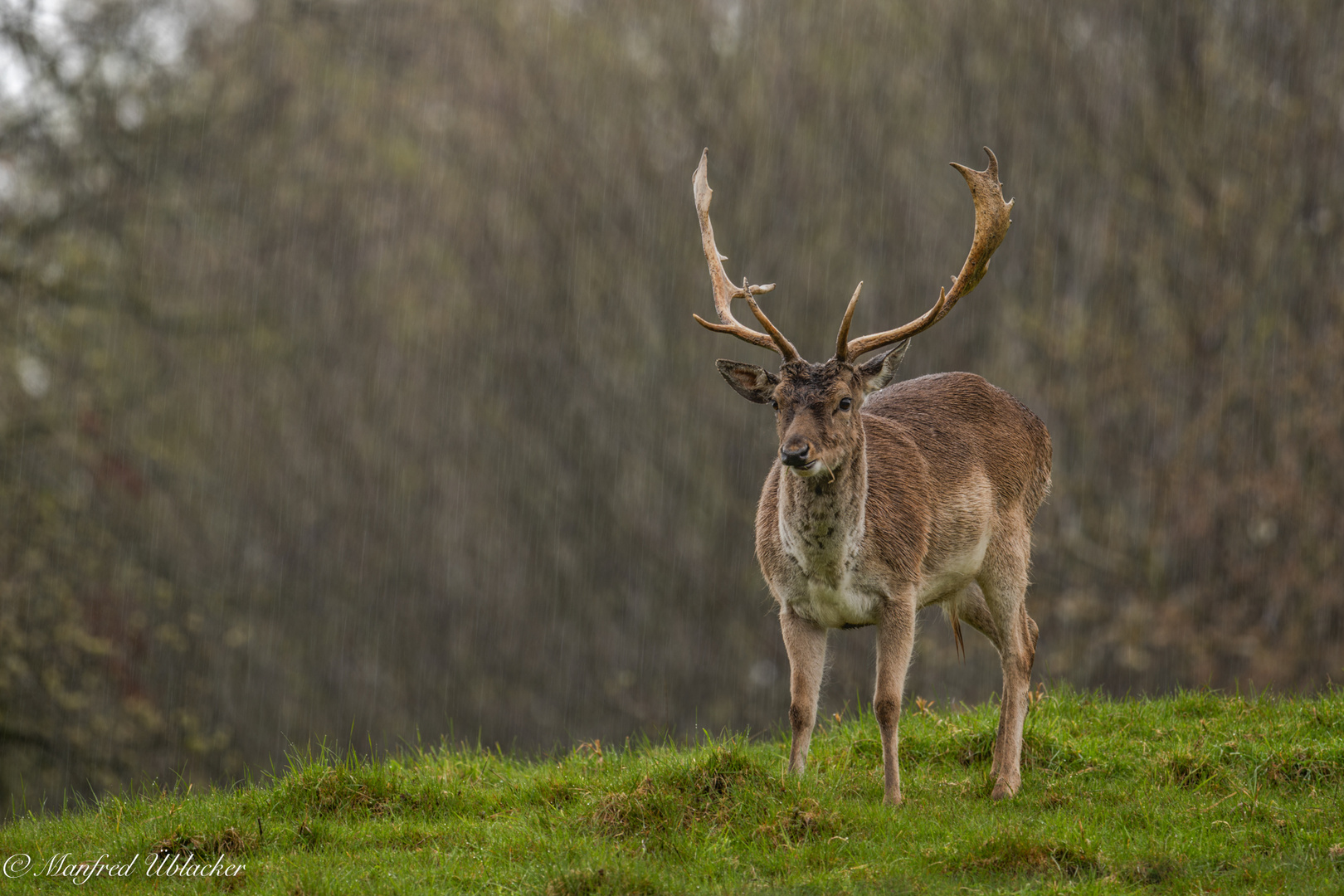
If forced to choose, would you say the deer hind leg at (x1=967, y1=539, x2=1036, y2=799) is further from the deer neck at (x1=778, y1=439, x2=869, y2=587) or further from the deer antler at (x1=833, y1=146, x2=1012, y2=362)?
the deer antler at (x1=833, y1=146, x2=1012, y2=362)

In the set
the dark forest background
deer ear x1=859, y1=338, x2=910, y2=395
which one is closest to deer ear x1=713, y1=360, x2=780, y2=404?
deer ear x1=859, y1=338, x2=910, y2=395

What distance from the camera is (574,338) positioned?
20984 millimetres

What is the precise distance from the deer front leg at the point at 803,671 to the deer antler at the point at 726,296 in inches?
47.3

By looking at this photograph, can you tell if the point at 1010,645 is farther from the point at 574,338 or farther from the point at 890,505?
the point at 574,338

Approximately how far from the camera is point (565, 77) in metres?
22.1

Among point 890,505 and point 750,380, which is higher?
point 750,380

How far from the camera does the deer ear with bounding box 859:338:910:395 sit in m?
6.58

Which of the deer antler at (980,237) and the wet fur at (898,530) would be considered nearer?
the wet fur at (898,530)

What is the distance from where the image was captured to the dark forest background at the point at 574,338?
1534 centimetres

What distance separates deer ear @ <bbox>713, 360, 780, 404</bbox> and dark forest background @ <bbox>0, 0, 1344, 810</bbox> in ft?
30.2

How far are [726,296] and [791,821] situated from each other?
2.73 meters

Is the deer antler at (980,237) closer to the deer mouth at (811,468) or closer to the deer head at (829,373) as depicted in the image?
the deer head at (829,373)

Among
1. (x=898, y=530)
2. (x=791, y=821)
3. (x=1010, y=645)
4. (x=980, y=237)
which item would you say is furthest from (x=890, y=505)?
(x=791, y=821)

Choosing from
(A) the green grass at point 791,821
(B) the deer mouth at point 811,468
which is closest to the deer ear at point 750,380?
(B) the deer mouth at point 811,468
